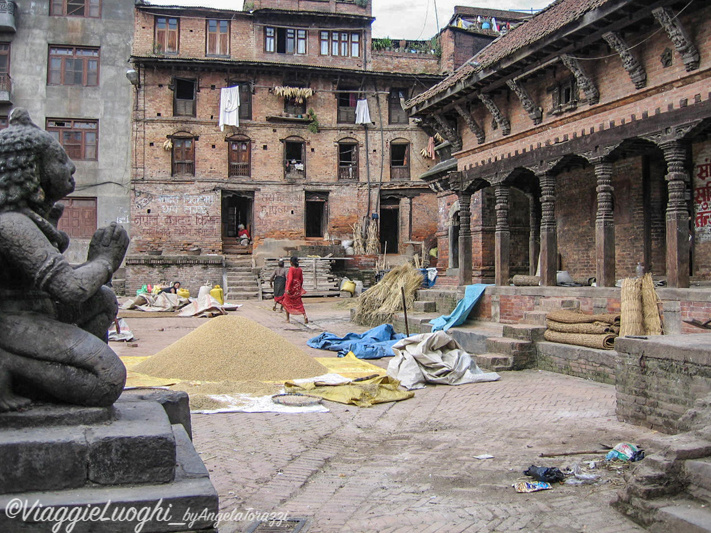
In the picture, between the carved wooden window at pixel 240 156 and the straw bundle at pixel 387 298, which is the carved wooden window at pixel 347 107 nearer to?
the carved wooden window at pixel 240 156

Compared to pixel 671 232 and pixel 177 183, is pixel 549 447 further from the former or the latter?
pixel 177 183

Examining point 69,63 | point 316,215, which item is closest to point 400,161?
point 316,215

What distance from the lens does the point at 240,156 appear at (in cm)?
3447

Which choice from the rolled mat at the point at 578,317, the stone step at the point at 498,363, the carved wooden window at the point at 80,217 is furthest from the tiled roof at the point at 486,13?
the stone step at the point at 498,363

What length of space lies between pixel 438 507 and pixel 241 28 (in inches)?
1350

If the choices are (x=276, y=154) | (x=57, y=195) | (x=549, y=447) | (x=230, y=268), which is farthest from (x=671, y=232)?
(x=276, y=154)

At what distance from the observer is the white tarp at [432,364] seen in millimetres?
9211

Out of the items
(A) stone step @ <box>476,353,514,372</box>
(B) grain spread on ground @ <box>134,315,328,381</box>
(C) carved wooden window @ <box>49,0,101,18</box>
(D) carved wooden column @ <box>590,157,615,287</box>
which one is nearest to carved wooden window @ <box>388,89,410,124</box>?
(C) carved wooden window @ <box>49,0,101,18</box>

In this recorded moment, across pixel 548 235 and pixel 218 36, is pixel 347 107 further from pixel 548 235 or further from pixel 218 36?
pixel 548 235

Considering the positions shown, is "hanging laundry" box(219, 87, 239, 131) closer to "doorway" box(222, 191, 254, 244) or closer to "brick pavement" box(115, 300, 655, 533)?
"doorway" box(222, 191, 254, 244)

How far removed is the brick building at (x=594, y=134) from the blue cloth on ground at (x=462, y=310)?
0.98 m

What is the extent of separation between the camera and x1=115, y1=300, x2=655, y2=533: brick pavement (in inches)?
164

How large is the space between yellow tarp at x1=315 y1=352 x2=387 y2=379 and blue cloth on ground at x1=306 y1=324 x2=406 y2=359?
390 mm

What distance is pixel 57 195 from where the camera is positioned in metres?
3.17
